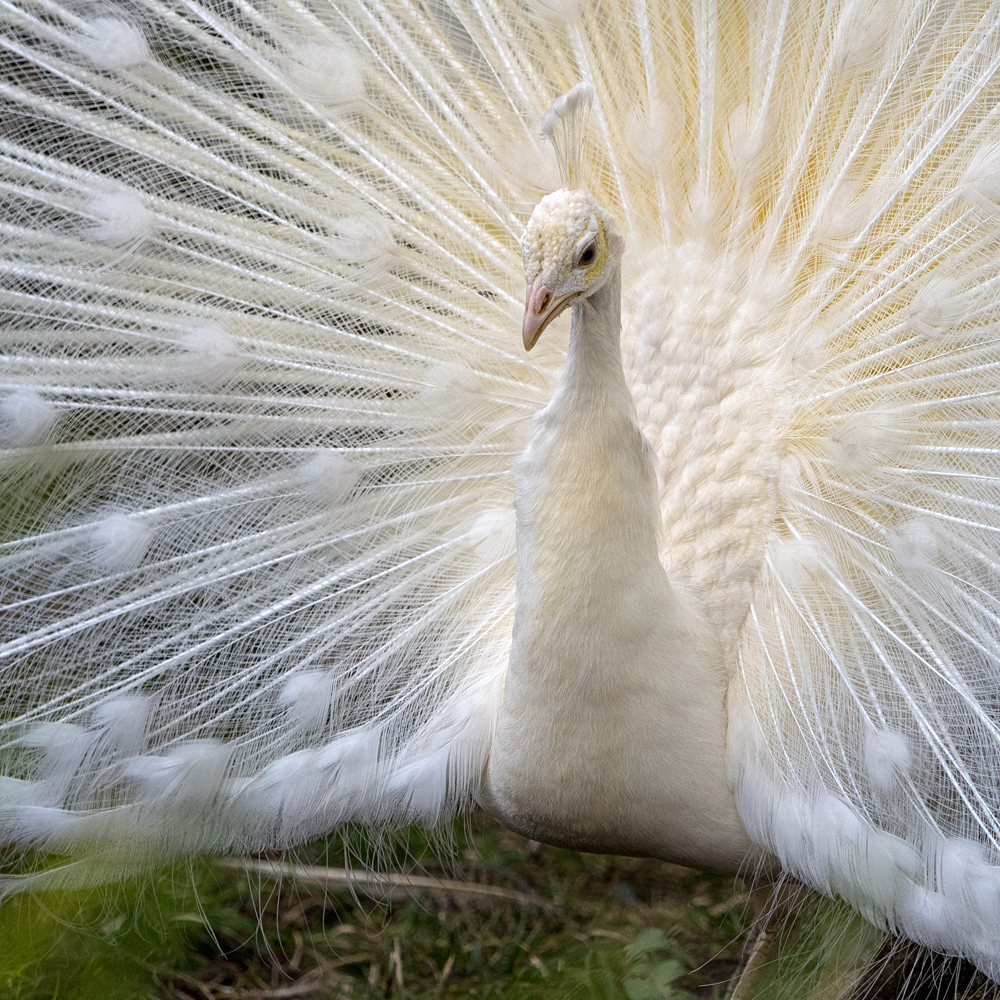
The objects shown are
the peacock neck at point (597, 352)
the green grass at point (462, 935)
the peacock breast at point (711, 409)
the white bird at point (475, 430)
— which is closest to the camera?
the peacock neck at point (597, 352)

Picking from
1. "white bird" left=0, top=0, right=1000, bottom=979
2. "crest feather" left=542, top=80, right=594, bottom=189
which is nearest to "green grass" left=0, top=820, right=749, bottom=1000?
"white bird" left=0, top=0, right=1000, bottom=979

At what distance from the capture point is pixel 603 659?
1450 millimetres

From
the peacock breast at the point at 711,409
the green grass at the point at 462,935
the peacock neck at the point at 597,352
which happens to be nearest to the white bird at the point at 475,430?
the peacock breast at the point at 711,409

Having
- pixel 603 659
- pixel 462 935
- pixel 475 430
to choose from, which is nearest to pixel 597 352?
pixel 603 659

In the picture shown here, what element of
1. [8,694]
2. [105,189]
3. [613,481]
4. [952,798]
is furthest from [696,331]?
[8,694]

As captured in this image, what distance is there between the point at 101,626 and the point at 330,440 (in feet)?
1.50

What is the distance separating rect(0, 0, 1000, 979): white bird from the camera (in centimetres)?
154

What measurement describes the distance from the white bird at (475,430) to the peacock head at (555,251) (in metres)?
0.34

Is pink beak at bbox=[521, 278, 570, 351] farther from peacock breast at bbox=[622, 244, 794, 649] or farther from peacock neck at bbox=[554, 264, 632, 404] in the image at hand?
peacock breast at bbox=[622, 244, 794, 649]

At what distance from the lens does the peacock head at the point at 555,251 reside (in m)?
1.19

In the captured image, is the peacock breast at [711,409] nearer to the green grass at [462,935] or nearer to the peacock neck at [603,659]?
the peacock neck at [603,659]

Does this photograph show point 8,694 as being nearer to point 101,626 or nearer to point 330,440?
point 101,626

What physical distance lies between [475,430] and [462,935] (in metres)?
1.05

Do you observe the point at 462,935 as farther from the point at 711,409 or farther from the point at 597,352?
the point at 597,352
